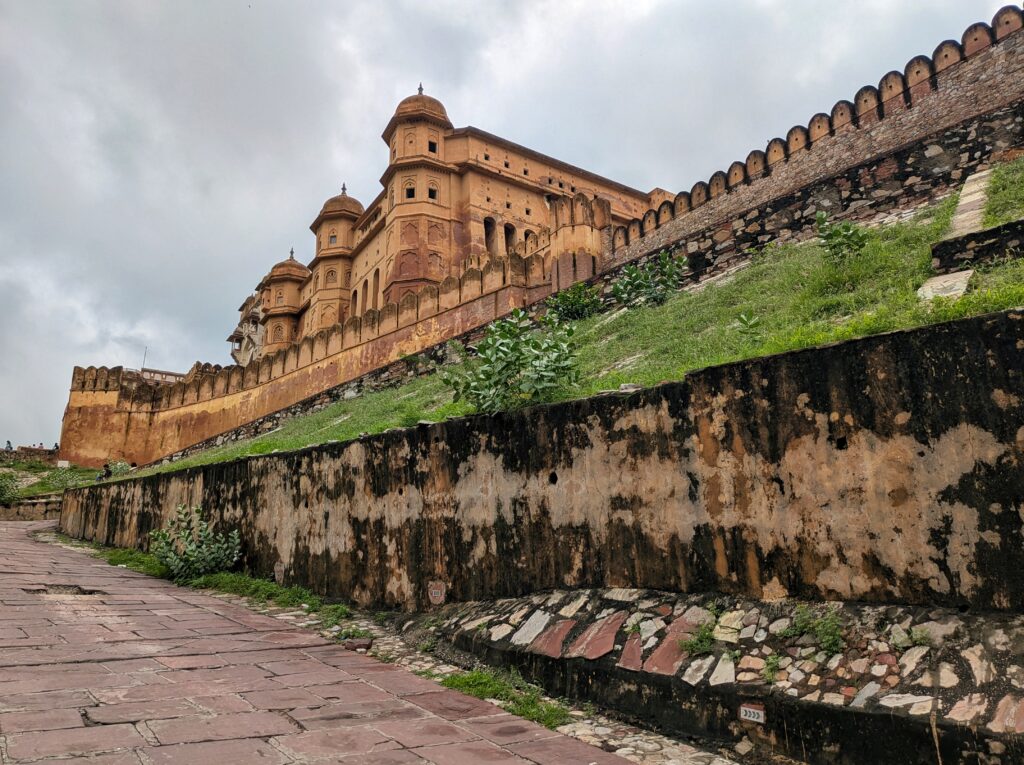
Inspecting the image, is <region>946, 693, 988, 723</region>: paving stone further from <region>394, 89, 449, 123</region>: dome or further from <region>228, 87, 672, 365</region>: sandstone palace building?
<region>394, 89, 449, 123</region>: dome

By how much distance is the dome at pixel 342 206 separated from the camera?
1325 inches

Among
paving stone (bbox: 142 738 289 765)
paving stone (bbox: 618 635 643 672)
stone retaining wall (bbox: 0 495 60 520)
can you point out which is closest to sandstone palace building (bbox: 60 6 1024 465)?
stone retaining wall (bbox: 0 495 60 520)

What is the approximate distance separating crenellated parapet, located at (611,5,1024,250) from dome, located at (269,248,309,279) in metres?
27.8

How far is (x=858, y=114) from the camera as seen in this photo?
11.0 metres

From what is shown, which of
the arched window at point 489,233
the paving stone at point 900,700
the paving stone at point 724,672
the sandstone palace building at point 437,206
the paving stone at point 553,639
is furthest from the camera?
the arched window at point 489,233

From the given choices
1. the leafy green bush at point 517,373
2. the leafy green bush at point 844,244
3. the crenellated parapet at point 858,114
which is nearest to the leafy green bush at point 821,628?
the leafy green bush at point 517,373

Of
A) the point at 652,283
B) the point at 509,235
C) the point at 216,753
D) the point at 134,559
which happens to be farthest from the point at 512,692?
the point at 509,235

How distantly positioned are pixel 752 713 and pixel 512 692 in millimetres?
1254

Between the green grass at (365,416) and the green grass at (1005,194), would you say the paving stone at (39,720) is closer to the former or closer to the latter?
the green grass at (365,416)

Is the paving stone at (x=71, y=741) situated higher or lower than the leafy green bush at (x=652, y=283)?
lower

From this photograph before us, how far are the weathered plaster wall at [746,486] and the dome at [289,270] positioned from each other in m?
33.8

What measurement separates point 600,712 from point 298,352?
1740 cm

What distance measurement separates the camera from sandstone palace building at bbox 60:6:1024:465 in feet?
31.2

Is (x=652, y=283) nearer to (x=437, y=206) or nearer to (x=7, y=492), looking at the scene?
(x=7, y=492)
